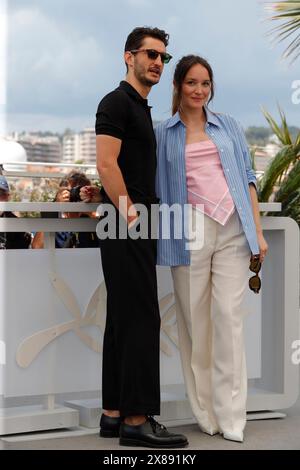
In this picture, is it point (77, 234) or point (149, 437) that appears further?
point (77, 234)

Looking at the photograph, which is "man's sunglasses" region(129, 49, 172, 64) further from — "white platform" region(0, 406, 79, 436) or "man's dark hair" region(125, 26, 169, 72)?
"white platform" region(0, 406, 79, 436)

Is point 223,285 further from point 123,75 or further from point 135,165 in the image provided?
point 123,75

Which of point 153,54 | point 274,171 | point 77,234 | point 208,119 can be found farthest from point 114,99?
point 274,171

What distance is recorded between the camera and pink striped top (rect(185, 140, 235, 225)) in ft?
15.7

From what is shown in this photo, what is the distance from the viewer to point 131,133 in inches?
180

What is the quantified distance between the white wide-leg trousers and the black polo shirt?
1.18ft

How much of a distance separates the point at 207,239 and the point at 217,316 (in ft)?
1.26

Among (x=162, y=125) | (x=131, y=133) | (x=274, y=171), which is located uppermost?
(x=274, y=171)

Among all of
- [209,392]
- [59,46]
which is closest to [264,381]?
[209,392]

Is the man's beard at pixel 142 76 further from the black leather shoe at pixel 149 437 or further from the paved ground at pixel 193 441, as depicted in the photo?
the paved ground at pixel 193 441

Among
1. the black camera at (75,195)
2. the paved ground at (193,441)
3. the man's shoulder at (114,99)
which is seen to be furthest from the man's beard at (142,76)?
the paved ground at (193,441)

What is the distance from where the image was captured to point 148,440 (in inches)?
179

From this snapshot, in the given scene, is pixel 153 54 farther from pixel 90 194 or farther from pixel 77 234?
pixel 77 234

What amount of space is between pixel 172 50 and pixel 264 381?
1.99 metres
